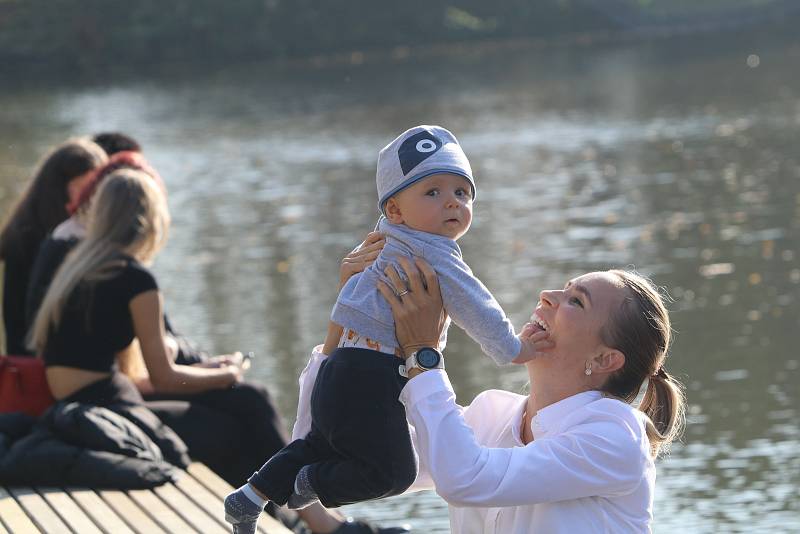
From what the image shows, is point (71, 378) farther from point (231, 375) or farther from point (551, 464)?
point (551, 464)

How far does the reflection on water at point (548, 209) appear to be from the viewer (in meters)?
7.28

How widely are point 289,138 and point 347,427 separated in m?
19.0

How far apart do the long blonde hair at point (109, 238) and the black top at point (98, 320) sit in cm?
3

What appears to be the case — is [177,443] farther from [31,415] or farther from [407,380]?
[407,380]

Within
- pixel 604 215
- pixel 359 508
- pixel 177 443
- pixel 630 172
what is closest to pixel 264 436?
pixel 177 443

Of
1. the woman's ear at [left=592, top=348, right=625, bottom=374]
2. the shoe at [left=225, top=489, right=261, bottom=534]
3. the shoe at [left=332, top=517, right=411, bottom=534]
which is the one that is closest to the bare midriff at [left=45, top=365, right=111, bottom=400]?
Result: the shoe at [left=332, top=517, right=411, bottom=534]

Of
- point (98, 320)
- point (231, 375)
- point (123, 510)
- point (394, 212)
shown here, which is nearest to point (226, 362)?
point (231, 375)

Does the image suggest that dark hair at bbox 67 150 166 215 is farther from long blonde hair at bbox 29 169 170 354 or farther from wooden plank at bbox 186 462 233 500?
wooden plank at bbox 186 462 233 500

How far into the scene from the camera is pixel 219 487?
16.4 ft

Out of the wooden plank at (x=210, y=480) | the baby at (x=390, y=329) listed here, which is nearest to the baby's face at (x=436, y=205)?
the baby at (x=390, y=329)

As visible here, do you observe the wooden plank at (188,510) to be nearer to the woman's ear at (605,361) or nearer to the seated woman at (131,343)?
the seated woman at (131,343)

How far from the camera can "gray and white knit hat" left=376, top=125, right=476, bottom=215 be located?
120 inches

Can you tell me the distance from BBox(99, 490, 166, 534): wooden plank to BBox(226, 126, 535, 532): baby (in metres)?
1.51

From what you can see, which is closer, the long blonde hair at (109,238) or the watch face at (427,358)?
the watch face at (427,358)
